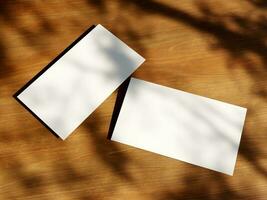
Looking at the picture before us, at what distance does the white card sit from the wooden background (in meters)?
0.02

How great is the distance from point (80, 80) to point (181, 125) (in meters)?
0.24

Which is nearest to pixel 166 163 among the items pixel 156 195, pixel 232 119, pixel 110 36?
pixel 156 195

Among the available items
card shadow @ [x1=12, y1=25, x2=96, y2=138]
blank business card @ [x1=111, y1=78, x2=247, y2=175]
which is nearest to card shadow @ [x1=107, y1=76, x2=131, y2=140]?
blank business card @ [x1=111, y1=78, x2=247, y2=175]

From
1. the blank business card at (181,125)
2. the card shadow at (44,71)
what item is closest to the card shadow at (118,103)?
the blank business card at (181,125)

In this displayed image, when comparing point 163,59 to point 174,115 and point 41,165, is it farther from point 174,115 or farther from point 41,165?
point 41,165

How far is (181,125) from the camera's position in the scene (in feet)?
2.84

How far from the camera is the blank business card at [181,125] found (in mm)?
847

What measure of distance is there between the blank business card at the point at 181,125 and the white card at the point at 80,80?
5cm

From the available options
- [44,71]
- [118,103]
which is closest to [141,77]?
[118,103]

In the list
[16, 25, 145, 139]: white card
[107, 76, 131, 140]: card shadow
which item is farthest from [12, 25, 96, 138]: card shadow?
[107, 76, 131, 140]: card shadow

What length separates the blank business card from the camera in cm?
85

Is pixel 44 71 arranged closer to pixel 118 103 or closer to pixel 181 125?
pixel 118 103

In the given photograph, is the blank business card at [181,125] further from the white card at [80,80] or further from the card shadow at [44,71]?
the card shadow at [44,71]

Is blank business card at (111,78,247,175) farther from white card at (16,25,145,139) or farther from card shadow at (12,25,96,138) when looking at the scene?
card shadow at (12,25,96,138)
